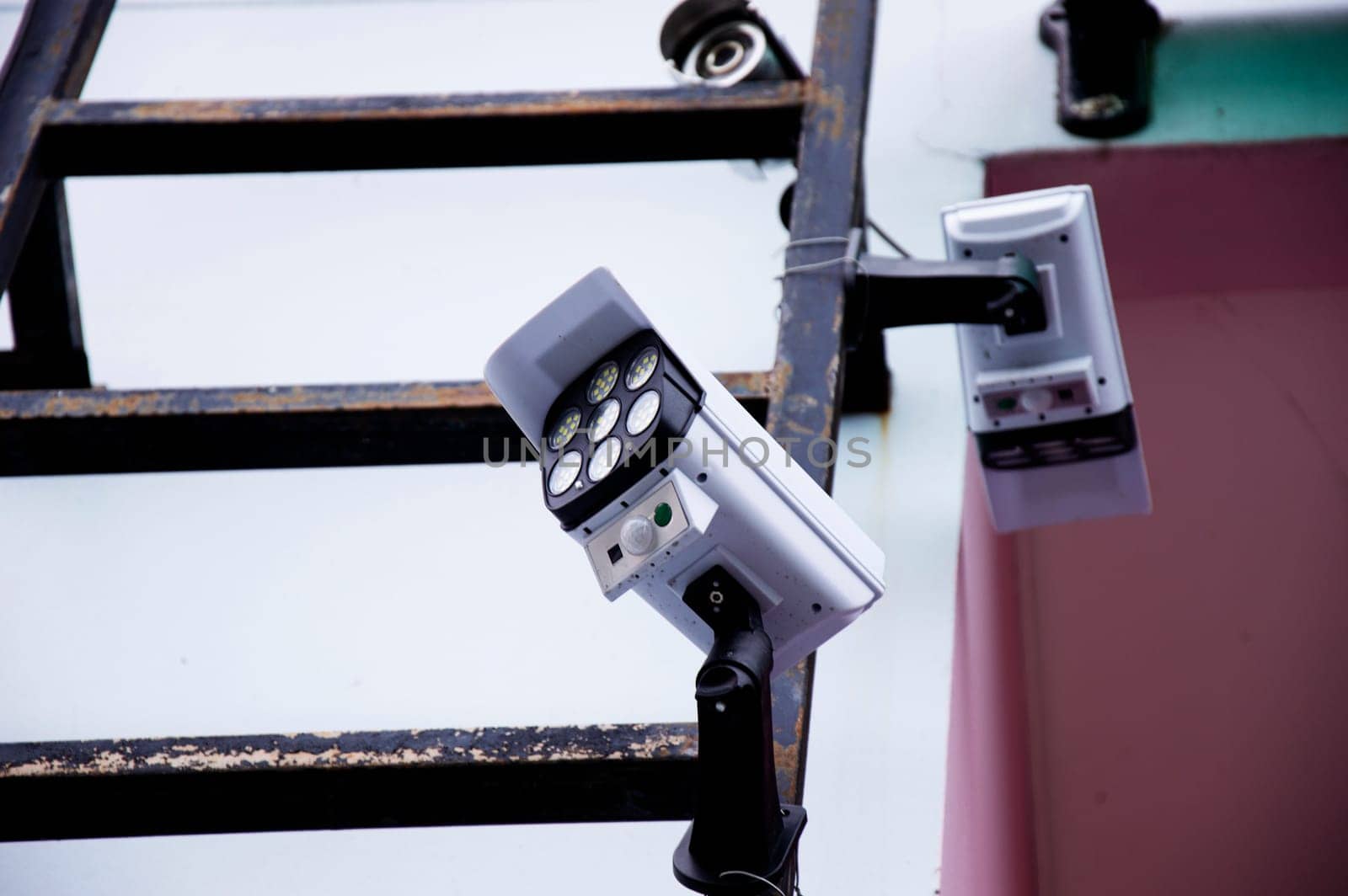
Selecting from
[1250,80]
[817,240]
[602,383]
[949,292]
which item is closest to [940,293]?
[949,292]

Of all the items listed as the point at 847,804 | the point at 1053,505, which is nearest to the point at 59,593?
the point at 847,804

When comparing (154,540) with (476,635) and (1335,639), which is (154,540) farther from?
(1335,639)

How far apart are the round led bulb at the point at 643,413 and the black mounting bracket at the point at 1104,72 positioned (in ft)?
4.72

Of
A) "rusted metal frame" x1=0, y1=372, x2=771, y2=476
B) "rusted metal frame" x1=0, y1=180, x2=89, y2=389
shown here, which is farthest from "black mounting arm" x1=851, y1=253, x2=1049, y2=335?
"rusted metal frame" x1=0, y1=180, x2=89, y2=389

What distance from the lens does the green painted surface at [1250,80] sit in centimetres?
223

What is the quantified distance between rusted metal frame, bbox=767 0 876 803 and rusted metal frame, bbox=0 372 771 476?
272 mm

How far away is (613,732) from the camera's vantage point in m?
1.18

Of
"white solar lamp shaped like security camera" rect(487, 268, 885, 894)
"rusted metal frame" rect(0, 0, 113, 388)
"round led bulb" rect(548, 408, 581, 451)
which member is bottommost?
"white solar lamp shaped like security camera" rect(487, 268, 885, 894)

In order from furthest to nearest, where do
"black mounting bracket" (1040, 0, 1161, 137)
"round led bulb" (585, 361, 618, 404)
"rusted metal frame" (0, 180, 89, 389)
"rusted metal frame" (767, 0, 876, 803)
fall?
"black mounting bracket" (1040, 0, 1161, 137) < "rusted metal frame" (0, 180, 89, 389) < "rusted metal frame" (767, 0, 876, 803) < "round led bulb" (585, 361, 618, 404)

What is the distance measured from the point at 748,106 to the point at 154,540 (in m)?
1.11

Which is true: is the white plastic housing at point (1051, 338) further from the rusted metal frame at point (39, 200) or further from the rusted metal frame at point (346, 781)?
the rusted metal frame at point (39, 200)

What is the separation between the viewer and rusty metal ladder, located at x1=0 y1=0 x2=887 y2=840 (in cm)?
118

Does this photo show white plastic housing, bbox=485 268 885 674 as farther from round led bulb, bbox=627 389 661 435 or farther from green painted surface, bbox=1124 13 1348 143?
green painted surface, bbox=1124 13 1348 143

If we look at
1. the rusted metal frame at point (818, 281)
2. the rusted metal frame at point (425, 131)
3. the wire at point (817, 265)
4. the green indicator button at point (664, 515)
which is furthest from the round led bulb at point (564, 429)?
the rusted metal frame at point (425, 131)
